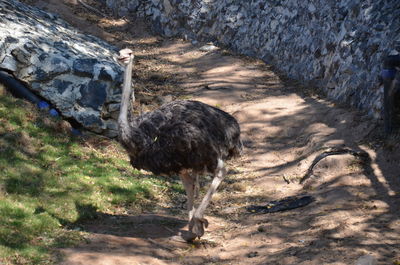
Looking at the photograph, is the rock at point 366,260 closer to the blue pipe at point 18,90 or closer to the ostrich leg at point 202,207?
the ostrich leg at point 202,207

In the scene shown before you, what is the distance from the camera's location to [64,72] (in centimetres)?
1140

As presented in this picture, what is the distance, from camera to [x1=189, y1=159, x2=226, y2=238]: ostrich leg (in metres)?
7.58

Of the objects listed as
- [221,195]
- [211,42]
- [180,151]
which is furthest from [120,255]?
[211,42]

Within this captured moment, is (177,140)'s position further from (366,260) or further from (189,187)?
(366,260)

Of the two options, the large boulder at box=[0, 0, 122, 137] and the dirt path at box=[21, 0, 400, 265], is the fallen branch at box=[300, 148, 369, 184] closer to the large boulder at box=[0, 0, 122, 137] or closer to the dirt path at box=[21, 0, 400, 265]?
the dirt path at box=[21, 0, 400, 265]

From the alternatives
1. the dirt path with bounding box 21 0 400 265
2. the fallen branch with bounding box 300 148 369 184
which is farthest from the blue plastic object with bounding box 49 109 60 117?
the fallen branch with bounding box 300 148 369 184

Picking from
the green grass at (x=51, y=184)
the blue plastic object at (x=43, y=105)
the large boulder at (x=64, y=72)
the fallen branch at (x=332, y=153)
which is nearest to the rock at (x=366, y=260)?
the green grass at (x=51, y=184)

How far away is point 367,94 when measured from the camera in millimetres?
11500

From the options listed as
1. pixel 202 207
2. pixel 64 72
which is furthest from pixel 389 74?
pixel 64 72

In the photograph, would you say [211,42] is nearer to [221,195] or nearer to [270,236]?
[221,195]

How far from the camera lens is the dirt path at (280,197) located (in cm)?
702

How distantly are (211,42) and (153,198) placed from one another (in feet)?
35.0

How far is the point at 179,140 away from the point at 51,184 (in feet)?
7.74

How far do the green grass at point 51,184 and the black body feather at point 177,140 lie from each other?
4.40 feet
